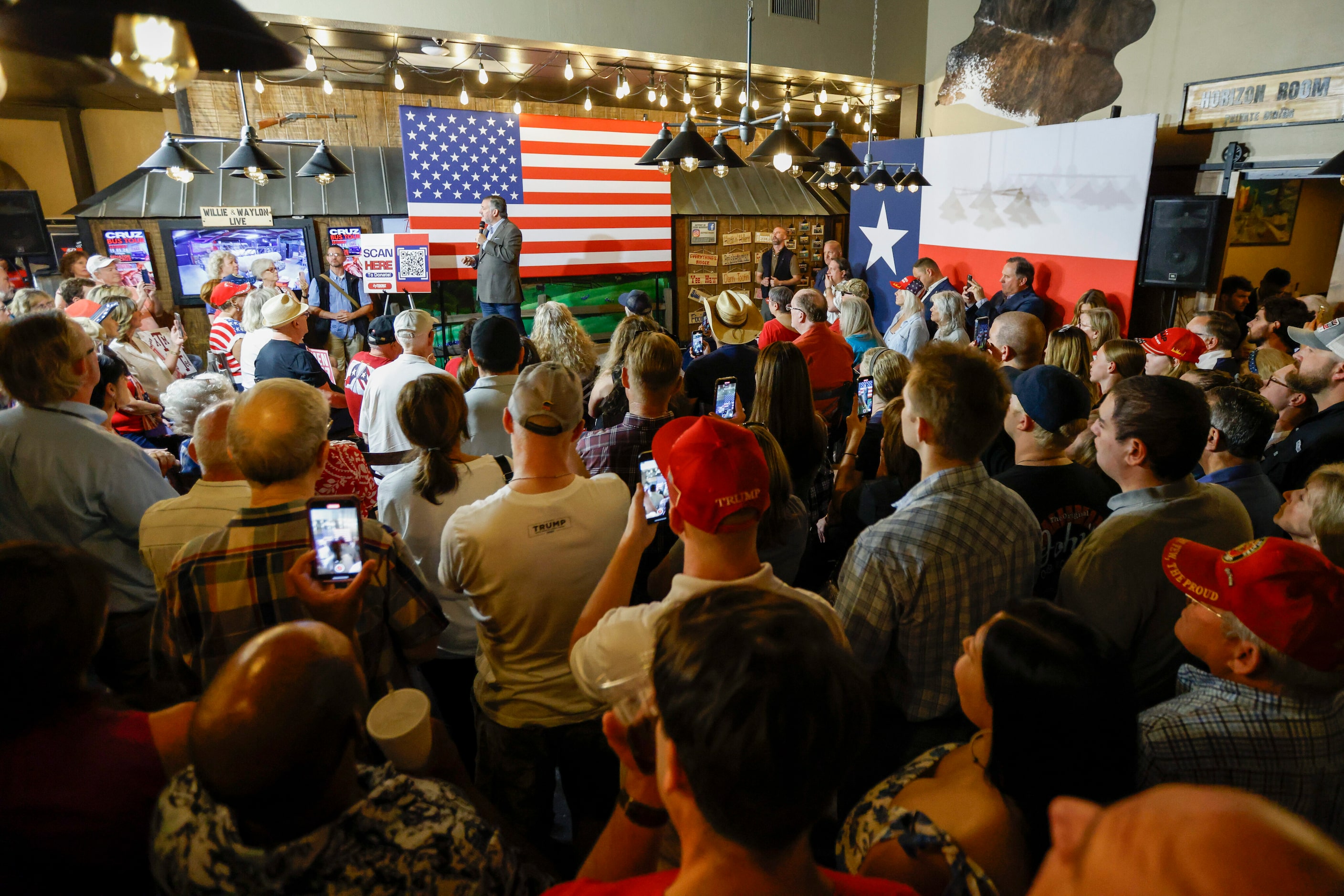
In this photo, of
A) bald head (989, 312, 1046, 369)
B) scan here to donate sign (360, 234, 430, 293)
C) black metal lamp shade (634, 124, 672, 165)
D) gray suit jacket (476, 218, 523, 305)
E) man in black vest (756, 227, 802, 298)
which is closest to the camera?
bald head (989, 312, 1046, 369)

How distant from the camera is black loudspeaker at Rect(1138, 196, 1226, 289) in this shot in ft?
20.0

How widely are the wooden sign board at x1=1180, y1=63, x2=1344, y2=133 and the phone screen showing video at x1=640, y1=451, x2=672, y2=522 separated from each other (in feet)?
Answer: 24.4

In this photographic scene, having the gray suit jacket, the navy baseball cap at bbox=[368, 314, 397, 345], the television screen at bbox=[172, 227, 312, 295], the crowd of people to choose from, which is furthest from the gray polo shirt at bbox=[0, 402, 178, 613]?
the television screen at bbox=[172, 227, 312, 295]

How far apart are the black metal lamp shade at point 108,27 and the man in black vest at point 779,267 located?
9.04 m

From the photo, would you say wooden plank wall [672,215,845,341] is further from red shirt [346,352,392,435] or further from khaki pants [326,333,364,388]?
red shirt [346,352,392,435]

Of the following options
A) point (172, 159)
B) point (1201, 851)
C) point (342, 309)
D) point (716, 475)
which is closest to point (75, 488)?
point (716, 475)

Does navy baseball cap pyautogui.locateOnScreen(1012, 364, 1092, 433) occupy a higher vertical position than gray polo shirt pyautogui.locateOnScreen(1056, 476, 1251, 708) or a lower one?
higher

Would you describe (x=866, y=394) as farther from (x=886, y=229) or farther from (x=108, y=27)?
(x=886, y=229)

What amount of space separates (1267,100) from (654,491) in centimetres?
772

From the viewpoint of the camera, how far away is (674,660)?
743 millimetres

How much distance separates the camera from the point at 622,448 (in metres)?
2.63

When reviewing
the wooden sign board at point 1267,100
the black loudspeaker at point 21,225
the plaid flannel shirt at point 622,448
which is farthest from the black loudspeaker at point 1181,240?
the black loudspeaker at point 21,225

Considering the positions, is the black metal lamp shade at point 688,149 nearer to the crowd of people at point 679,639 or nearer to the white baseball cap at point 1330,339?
the crowd of people at point 679,639

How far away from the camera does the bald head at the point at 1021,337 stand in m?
3.55
